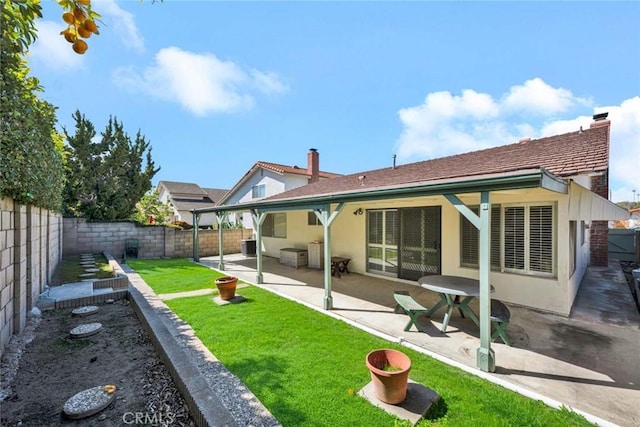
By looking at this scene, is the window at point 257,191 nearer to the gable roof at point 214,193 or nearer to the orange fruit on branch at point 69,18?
the gable roof at point 214,193

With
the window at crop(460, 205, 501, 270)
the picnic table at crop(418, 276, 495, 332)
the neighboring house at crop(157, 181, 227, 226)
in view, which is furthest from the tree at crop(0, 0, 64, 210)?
the neighboring house at crop(157, 181, 227, 226)

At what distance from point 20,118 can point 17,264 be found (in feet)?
7.40

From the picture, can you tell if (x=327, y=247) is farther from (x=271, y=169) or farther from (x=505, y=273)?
(x=271, y=169)

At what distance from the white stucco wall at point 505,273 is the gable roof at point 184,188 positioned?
2421 centimetres

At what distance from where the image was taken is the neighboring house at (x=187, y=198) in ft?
86.9

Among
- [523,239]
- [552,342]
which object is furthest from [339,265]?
[552,342]

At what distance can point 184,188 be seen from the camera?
100ft

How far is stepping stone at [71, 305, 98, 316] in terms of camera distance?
545 centimetres

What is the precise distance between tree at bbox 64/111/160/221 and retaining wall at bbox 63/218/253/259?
1.90m

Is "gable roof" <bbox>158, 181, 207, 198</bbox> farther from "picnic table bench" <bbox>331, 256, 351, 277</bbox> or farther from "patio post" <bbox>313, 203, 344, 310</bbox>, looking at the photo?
"patio post" <bbox>313, 203, 344, 310</bbox>

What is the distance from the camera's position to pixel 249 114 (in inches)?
594

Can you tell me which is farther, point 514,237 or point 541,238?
point 514,237

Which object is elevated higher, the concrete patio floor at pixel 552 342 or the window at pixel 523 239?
the window at pixel 523 239

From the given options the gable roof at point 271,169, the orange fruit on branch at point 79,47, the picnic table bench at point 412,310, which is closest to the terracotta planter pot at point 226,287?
the picnic table bench at point 412,310
